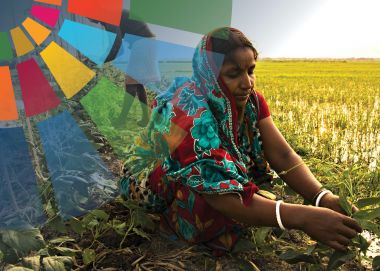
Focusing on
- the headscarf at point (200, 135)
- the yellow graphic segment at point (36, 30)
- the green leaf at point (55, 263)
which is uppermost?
the yellow graphic segment at point (36, 30)

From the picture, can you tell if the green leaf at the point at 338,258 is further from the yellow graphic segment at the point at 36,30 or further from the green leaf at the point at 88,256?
the yellow graphic segment at the point at 36,30

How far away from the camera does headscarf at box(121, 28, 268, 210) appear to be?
129 cm

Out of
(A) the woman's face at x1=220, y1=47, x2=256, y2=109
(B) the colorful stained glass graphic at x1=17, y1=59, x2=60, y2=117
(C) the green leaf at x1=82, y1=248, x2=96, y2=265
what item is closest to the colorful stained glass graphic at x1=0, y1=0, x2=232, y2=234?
Answer: (B) the colorful stained glass graphic at x1=17, y1=59, x2=60, y2=117

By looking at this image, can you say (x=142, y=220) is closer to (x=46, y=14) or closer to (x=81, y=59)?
(x=81, y=59)

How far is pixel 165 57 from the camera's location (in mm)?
1249

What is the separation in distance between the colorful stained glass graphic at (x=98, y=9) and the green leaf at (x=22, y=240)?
0.63m

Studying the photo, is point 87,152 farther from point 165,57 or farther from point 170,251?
point 165,57

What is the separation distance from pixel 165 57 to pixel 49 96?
33cm

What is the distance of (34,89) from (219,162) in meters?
0.54

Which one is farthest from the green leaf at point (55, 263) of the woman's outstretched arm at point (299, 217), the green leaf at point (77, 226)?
the woman's outstretched arm at point (299, 217)

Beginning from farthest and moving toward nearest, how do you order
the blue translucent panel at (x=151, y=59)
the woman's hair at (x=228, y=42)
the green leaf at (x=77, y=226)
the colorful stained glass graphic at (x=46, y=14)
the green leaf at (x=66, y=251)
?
the green leaf at (x=77, y=226) → the green leaf at (x=66, y=251) → the woman's hair at (x=228, y=42) → the blue translucent panel at (x=151, y=59) → the colorful stained glass graphic at (x=46, y=14)

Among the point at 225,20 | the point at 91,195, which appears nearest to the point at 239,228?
the point at 91,195

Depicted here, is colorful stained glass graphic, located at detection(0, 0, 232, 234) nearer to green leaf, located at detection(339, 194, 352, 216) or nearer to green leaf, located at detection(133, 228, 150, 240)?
green leaf, located at detection(133, 228, 150, 240)

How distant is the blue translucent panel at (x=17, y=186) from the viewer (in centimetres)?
140
